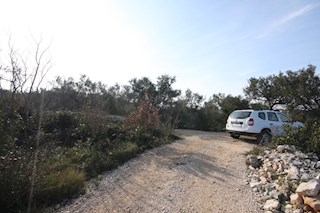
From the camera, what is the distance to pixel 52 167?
26.1 ft

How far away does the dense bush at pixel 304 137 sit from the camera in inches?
443

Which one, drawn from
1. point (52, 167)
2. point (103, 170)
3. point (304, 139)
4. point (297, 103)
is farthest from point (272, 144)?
point (297, 103)

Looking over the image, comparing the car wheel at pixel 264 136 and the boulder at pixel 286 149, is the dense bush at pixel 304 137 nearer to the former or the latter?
the boulder at pixel 286 149

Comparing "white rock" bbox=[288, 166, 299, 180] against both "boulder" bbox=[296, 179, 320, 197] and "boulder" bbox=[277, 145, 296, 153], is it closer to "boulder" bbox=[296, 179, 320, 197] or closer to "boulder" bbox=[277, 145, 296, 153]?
"boulder" bbox=[296, 179, 320, 197]

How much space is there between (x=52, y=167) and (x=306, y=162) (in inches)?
289

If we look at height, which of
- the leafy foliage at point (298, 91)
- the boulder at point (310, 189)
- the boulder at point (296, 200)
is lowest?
the boulder at point (296, 200)

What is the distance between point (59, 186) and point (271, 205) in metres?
4.61

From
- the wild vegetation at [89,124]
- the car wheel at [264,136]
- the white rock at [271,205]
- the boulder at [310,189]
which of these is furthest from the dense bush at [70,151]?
the boulder at [310,189]

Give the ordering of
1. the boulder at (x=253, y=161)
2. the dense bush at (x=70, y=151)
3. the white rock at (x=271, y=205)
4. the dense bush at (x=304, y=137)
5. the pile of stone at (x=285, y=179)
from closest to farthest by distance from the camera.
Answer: the dense bush at (x=70, y=151) → the pile of stone at (x=285, y=179) → the white rock at (x=271, y=205) → the boulder at (x=253, y=161) → the dense bush at (x=304, y=137)

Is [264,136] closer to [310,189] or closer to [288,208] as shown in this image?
[288,208]

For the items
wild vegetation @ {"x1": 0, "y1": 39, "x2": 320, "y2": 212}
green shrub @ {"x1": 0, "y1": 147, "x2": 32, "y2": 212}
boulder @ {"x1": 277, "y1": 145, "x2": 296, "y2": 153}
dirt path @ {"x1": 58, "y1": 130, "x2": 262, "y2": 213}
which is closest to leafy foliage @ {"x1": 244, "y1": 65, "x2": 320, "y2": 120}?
wild vegetation @ {"x1": 0, "y1": 39, "x2": 320, "y2": 212}

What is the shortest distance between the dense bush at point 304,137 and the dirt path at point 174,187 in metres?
2.03

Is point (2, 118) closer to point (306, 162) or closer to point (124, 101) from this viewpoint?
point (306, 162)

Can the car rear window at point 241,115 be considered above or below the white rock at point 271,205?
above
